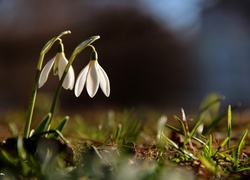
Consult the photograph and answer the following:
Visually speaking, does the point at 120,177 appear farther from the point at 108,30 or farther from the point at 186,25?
the point at 186,25

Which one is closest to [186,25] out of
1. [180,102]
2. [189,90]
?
[189,90]

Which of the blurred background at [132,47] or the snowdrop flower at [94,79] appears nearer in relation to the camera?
the snowdrop flower at [94,79]

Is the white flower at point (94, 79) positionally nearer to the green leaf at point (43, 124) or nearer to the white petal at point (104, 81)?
the white petal at point (104, 81)

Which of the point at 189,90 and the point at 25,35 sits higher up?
the point at 25,35

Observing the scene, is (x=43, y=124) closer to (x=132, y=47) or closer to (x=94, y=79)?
(x=94, y=79)

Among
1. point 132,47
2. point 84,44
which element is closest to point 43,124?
point 84,44

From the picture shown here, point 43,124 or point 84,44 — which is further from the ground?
point 84,44

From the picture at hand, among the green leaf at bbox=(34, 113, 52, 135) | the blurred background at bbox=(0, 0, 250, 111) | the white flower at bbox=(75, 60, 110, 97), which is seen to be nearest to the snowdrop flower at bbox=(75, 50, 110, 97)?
the white flower at bbox=(75, 60, 110, 97)

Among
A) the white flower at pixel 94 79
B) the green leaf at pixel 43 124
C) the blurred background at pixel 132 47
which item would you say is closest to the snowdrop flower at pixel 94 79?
the white flower at pixel 94 79
